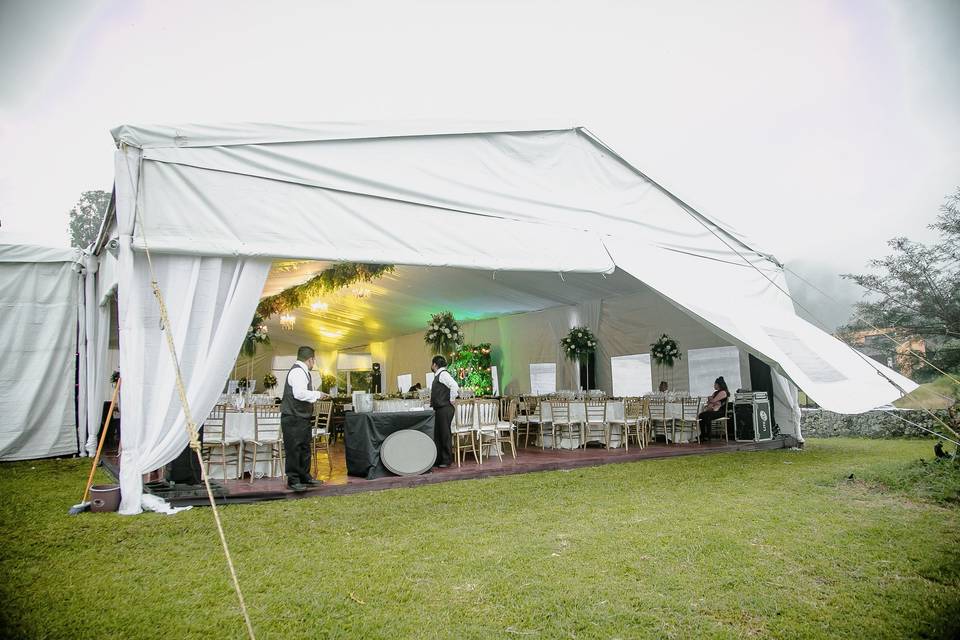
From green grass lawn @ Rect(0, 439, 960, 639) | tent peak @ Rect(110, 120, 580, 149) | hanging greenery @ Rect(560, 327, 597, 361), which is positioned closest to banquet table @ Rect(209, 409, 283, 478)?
green grass lawn @ Rect(0, 439, 960, 639)

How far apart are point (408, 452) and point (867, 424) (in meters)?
9.37

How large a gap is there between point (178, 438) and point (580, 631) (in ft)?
12.5

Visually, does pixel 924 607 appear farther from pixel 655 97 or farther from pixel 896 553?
pixel 655 97

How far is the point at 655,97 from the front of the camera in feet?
85.8

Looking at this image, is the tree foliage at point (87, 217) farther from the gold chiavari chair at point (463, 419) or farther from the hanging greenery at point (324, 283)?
the gold chiavari chair at point (463, 419)

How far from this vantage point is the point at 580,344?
12.1 m

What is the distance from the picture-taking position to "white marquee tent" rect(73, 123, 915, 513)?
15.7 feet

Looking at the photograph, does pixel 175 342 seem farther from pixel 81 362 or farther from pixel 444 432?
pixel 81 362

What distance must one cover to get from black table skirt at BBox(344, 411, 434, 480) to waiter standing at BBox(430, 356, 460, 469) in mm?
563

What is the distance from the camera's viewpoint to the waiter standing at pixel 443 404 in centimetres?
687

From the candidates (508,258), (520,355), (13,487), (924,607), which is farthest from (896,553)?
(520,355)

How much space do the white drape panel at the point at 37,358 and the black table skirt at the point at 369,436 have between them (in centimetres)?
578

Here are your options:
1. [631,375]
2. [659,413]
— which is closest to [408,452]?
[659,413]

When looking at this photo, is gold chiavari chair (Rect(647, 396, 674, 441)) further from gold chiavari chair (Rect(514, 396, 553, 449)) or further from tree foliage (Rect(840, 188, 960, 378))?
tree foliage (Rect(840, 188, 960, 378))
